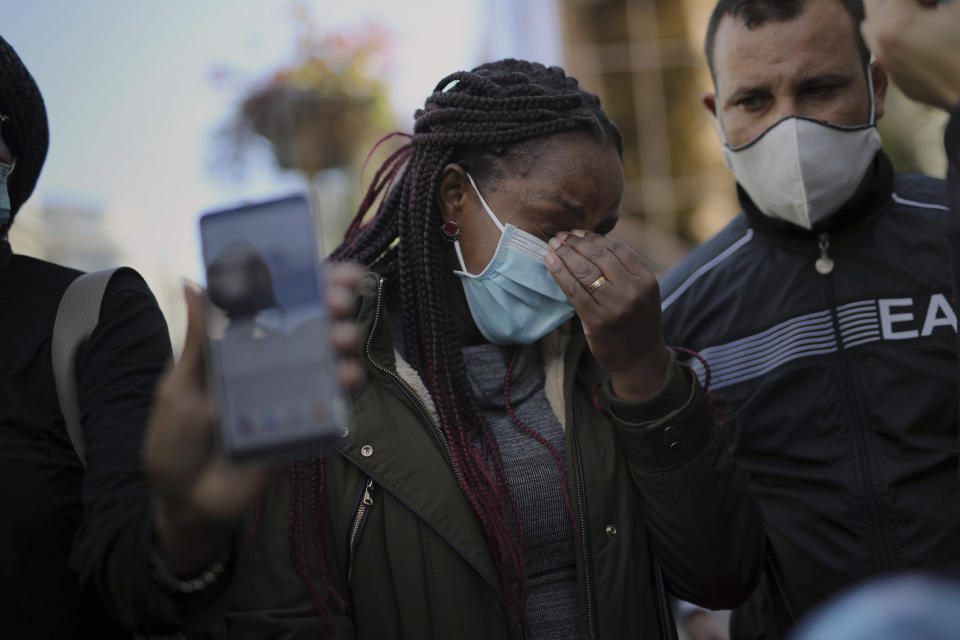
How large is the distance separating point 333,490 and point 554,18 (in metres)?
6.68

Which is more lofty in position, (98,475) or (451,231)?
(451,231)

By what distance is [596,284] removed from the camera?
6.54 feet

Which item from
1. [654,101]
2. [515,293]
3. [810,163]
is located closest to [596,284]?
[515,293]

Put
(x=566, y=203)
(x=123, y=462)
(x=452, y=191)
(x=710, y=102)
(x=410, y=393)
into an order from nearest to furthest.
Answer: (x=123, y=462), (x=410, y=393), (x=566, y=203), (x=452, y=191), (x=710, y=102)

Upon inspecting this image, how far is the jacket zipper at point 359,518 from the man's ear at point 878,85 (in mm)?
1833

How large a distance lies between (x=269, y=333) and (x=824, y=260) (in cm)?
189

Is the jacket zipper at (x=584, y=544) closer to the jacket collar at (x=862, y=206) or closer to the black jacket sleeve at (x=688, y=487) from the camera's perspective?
the black jacket sleeve at (x=688, y=487)

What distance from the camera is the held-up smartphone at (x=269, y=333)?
1038 millimetres

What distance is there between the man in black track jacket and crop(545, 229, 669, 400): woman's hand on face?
1.94 feet

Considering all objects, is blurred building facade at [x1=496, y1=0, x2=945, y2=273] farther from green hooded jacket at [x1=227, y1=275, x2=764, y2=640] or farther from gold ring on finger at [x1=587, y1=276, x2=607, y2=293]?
green hooded jacket at [x1=227, y1=275, x2=764, y2=640]

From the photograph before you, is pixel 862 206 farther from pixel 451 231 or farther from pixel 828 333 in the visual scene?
pixel 451 231

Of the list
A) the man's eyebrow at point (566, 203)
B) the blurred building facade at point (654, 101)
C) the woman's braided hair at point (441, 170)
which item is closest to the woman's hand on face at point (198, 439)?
the woman's braided hair at point (441, 170)

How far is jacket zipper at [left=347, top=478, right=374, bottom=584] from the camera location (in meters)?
1.78

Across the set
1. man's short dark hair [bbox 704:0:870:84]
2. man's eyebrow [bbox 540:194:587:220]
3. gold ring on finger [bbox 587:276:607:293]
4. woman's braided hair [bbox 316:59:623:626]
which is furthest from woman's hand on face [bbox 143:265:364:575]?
man's short dark hair [bbox 704:0:870:84]
